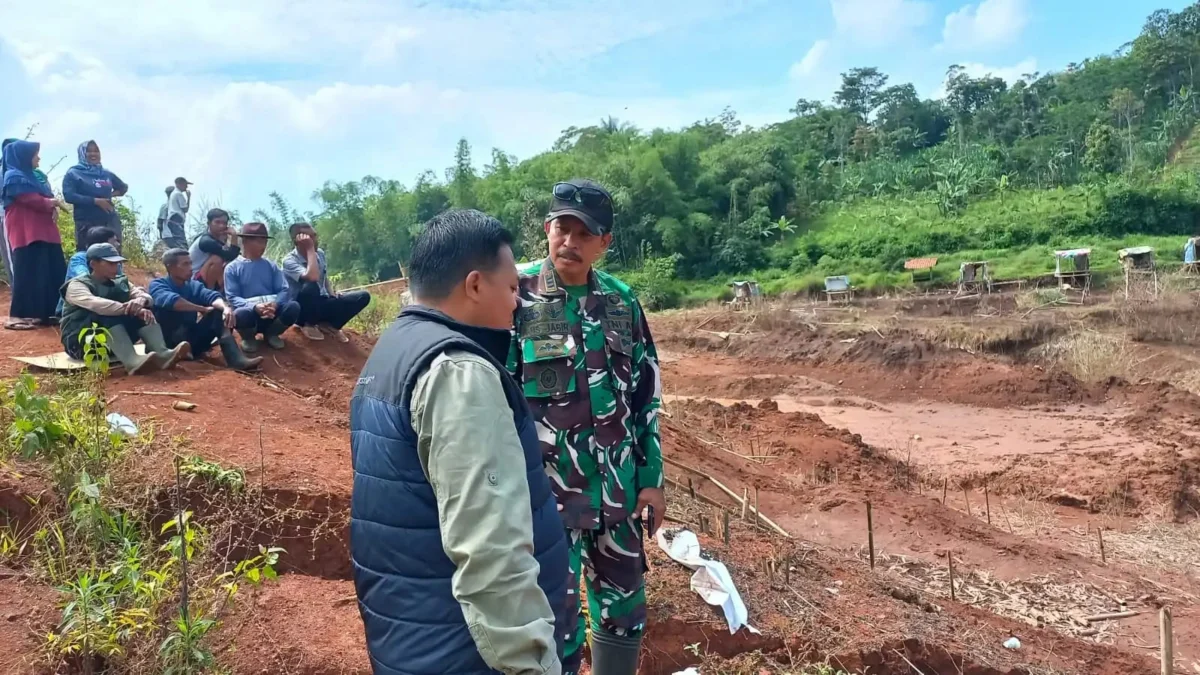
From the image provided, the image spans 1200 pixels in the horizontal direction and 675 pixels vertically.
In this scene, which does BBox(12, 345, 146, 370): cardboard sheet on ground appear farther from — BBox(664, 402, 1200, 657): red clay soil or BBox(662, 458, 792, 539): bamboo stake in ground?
BBox(664, 402, 1200, 657): red clay soil

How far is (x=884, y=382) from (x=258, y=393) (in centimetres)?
1303

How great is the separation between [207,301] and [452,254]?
476cm

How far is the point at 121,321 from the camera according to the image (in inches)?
204

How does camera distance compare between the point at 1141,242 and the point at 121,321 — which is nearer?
the point at 121,321

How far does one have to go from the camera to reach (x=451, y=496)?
1.40 meters

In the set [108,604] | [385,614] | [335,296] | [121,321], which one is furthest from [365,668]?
[335,296]

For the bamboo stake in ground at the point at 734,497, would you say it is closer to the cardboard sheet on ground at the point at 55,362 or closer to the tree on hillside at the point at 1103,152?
the cardboard sheet on ground at the point at 55,362

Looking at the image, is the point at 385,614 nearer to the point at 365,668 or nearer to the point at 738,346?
the point at 365,668

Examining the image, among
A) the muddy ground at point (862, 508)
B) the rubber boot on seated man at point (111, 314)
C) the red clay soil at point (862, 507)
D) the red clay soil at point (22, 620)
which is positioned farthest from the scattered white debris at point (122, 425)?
the red clay soil at point (862, 507)

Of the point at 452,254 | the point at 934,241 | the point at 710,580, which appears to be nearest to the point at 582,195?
the point at 452,254

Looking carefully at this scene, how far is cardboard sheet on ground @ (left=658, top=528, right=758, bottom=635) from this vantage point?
3.55 metres

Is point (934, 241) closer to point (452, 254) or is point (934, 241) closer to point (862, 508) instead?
point (862, 508)

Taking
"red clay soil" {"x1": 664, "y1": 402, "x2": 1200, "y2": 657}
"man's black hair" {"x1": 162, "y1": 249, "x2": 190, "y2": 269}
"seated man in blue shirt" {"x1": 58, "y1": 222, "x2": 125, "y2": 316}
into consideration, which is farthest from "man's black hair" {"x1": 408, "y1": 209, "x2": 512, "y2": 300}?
"red clay soil" {"x1": 664, "y1": 402, "x2": 1200, "y2": 657}

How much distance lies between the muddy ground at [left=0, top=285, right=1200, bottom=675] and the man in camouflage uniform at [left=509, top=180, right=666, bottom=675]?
105 cm
